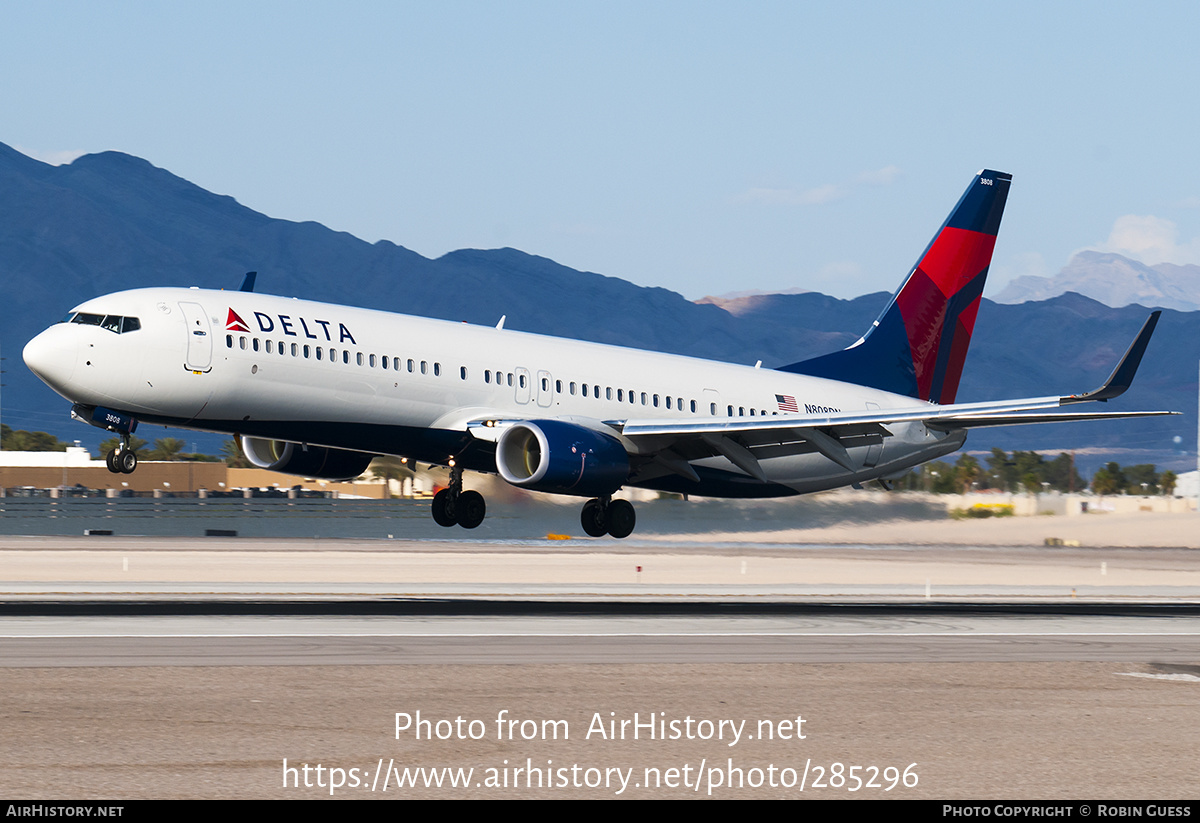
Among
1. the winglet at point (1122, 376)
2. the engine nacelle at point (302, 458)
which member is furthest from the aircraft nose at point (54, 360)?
the winglet at point (1122, 376)

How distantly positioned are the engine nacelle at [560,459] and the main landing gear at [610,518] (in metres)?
3.12

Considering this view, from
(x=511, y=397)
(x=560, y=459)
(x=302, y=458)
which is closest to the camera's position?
(x=560, y=459)

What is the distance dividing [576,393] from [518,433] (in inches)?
113

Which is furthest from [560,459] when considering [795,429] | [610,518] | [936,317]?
[936,317]

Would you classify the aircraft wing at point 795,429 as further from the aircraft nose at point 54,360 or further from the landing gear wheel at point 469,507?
the aircraft nose at point 54,360

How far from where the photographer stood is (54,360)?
106ft

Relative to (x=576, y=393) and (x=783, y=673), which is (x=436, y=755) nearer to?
(x=783, y=673)

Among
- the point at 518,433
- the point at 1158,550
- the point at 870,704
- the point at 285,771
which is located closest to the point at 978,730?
the point at 870,704

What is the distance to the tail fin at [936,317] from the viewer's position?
48906 millimetres

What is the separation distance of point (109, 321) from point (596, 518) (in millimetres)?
14556

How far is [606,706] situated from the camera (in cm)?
1712

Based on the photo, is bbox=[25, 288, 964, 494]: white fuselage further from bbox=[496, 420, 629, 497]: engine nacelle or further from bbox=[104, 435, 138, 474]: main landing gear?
bbox=[104, 435, 138, 474]: main landing gear

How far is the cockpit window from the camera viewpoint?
108 feet

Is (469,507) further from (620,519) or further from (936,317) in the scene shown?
(936,317)
